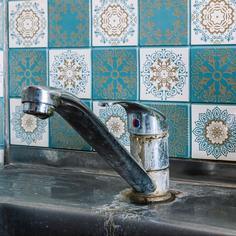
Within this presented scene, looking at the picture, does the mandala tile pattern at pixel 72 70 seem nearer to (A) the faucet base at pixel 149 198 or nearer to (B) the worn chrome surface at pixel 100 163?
(B) the worn chrome surface at pixel 100 163

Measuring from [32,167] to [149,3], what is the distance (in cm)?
44

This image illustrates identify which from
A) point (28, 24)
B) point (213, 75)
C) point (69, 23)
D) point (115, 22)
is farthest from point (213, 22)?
point (28, 24)

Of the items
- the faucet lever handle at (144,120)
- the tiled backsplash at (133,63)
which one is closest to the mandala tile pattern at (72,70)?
the tiled backsplash at (133,63)

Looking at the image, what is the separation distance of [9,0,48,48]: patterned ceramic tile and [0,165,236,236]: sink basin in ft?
1.03

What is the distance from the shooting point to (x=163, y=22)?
95cm

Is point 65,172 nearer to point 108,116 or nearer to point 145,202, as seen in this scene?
point 108,116

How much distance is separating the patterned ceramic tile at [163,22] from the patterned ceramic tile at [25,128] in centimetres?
30

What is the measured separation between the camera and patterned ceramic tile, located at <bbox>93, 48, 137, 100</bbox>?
0.98 meters

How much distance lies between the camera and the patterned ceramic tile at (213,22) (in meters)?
0.90

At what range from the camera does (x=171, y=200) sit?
834mm

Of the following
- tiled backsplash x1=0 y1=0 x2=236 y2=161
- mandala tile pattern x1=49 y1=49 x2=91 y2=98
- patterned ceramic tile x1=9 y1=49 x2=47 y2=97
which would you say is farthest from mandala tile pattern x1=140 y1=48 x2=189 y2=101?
patterned ceramic tile x1=9 y1=49 x2=47 y2=97

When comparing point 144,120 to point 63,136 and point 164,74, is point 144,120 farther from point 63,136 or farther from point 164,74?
point 63,136

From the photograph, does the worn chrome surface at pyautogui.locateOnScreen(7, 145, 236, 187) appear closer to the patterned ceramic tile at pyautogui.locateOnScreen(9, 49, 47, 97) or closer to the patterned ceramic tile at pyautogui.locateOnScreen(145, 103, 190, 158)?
the patterned ceramic tile at pyautogui.locateOnScreen(145, 103, 190, 158)

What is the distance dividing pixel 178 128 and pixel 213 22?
21 cm
